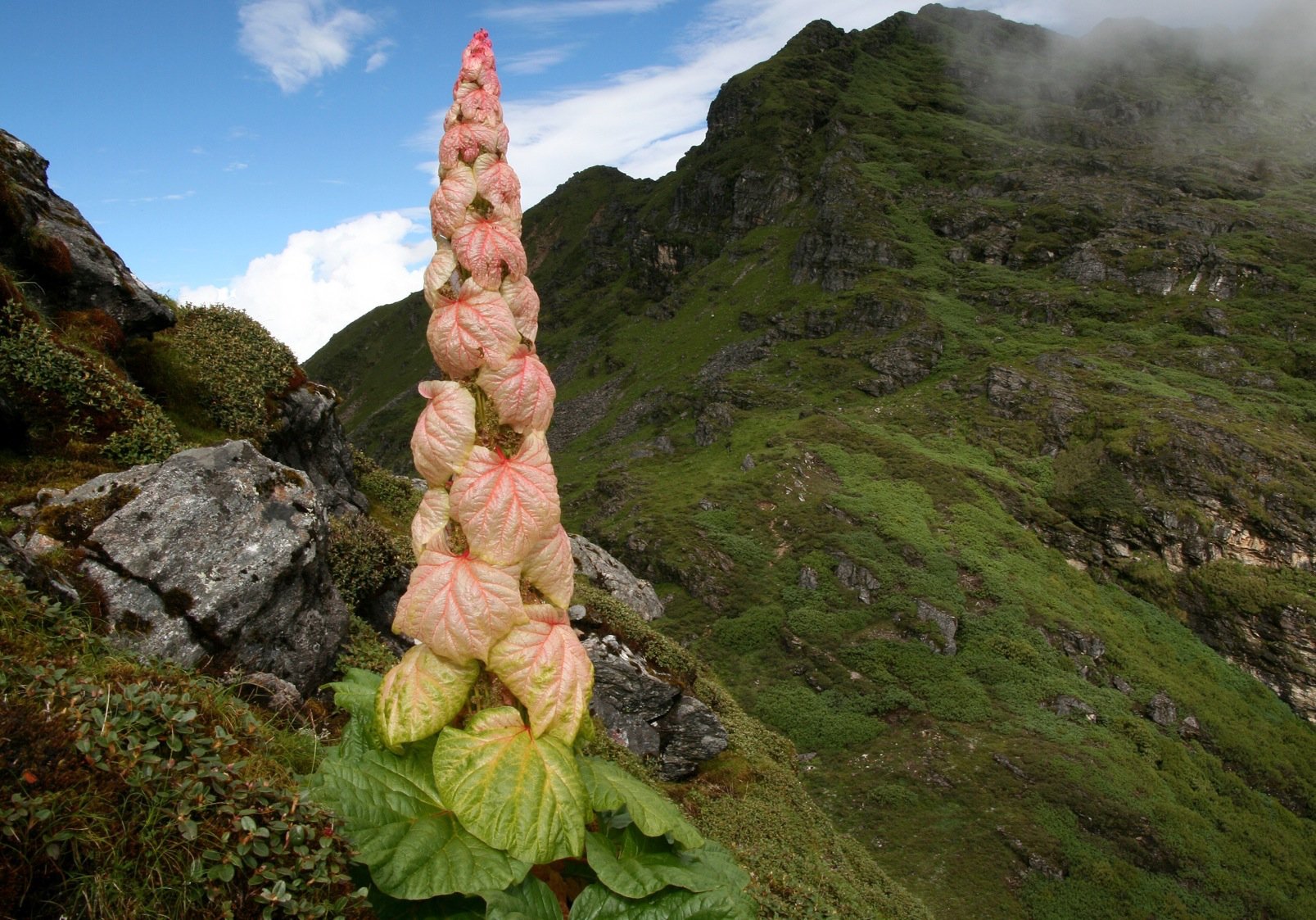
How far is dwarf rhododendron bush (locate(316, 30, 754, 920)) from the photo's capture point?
1951 mm

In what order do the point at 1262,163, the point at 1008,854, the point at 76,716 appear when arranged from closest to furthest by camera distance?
the point at 76,716 < the point at 1008,854 < the point at 1262,163

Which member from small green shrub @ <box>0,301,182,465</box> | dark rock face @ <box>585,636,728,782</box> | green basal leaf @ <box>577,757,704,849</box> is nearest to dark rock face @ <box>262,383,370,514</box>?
small green shrub @ <box>0,301,182,465</box>

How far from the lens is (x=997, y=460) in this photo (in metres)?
52.0

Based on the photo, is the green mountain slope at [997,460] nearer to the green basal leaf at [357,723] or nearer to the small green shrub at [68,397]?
the small green shrub at [68,397]

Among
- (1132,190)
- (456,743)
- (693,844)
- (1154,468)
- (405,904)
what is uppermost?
(456,743)

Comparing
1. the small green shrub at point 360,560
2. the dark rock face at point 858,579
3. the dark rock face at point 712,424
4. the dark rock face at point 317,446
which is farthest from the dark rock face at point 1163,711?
the dark rock face at point 712,424

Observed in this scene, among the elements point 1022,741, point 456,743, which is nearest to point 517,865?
point 456,743

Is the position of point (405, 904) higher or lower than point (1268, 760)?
higher

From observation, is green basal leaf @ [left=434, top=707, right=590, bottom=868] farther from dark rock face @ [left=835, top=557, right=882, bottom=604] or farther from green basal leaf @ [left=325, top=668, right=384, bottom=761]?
dark rock face @ [left=835, top=557, right=882, bottom=604]

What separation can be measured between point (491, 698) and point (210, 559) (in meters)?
6.24

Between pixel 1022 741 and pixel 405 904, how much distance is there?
32.6 metres

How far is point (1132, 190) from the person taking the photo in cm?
8156

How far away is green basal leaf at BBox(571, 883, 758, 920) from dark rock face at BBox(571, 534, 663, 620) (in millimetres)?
21224

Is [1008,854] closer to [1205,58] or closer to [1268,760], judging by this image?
[1268,760]
